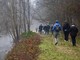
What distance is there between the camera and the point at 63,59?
625 inches

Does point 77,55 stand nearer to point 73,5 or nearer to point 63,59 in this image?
point 63,59

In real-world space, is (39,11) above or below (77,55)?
above

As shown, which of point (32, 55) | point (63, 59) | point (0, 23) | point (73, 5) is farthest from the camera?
point (0, 23)

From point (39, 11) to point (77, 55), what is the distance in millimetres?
67232

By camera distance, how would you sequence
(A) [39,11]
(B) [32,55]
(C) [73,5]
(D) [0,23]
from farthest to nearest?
(A) [39,11] < (D) [0,23] < (C) [73,5] < (B) [32,55]

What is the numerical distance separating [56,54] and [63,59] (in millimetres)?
1882

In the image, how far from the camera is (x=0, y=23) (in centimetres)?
5738

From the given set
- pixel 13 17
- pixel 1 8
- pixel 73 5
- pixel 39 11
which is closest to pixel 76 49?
pixel 73 5

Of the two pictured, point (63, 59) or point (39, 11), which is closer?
point (63, 59)

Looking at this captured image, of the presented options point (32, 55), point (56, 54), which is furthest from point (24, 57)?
point (56, 54)

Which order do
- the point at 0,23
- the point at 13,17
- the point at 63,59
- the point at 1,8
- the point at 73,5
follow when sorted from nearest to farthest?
1. the point at 63,59
2. the point at 73,5
3. the point at 13,17
4. the point at 1,8
5. the point at 0,23

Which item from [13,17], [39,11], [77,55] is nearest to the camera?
[77,55]

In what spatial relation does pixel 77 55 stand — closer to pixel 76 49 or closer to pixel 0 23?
pixel 76 49

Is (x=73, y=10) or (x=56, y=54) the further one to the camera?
(x=73, y=10)
